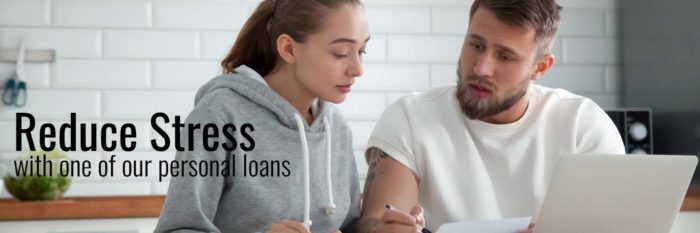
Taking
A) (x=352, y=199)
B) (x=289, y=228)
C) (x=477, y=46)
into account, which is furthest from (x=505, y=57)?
(x=289, y=228)

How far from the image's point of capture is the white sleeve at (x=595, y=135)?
6.95 ft

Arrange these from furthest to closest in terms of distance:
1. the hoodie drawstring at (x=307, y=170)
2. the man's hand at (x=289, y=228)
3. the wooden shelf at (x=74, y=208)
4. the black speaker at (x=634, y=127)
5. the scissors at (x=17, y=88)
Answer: the black speaker at (x=634, y=127)
the scissors at (x=17, y=88)
the wooden shelf at (x=74, y=208)
the hoodie drawstring at (x=307, y=170)
the man's hand at (x=289, y=228)

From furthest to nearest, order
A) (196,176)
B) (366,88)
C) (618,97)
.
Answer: (618,97)
(366,88)
(196,176)

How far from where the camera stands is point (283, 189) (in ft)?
5.58

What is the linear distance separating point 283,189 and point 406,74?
5.42ft

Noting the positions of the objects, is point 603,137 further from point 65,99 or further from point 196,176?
point 65,99

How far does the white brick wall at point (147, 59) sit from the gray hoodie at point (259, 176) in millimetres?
1363

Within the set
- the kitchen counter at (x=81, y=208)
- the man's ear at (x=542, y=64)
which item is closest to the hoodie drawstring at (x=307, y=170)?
the man's ear at (x=542, y=64)

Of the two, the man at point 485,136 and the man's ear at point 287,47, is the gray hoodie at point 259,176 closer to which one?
the man's ear at point 287,47

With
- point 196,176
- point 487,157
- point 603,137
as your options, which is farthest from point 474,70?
point 196,176

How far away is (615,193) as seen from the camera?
164 centimetres

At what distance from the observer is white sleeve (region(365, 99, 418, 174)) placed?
2.05 metres

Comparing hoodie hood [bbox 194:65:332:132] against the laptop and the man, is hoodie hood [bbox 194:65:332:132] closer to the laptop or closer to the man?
the man

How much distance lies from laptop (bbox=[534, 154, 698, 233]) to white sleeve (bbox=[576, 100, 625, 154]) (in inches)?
17.0
